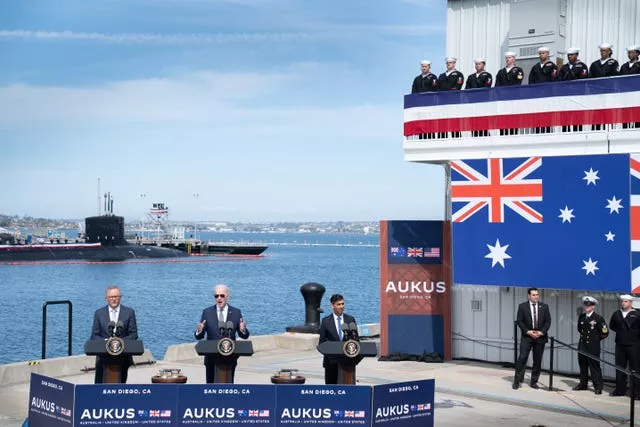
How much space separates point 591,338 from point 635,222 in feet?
7.15

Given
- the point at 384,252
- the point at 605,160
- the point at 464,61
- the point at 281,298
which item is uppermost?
the point at 464,61

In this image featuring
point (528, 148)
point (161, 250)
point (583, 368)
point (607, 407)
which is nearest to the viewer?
point (607, 407)

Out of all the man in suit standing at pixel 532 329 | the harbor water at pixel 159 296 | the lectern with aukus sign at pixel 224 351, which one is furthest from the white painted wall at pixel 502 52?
the harbor water at pixel 159 296

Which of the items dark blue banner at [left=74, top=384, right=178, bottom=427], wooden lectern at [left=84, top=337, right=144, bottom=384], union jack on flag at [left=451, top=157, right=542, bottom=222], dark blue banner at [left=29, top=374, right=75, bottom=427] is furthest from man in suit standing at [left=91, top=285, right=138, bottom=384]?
union jack on flag at [left=451, top=157, right=542, bottom=222]

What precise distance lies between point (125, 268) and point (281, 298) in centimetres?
6073

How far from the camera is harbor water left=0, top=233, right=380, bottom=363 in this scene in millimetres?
57688

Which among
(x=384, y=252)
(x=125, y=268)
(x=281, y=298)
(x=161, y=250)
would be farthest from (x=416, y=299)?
(x=161, y=250)

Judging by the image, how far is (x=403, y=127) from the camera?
19672 mm

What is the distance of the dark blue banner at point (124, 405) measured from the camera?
10961 millimetres

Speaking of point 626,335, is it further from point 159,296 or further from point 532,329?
point 159,296

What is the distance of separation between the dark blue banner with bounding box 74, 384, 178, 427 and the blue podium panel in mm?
9699

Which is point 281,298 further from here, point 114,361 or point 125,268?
point 114,361

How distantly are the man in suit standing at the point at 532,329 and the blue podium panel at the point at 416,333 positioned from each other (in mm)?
2999

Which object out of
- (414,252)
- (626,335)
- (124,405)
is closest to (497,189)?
(414,252)
